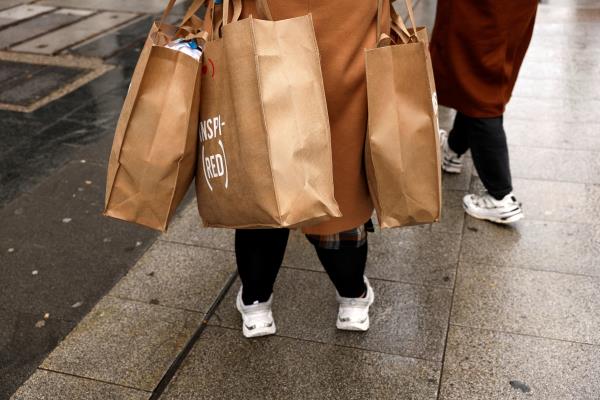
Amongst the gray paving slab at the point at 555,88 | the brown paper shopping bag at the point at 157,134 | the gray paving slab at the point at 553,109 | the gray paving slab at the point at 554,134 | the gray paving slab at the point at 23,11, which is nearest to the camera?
the brown paper shopping bag at the point at 157,134

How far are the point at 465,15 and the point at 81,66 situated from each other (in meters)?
4.38

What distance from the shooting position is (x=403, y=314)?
3.04 m

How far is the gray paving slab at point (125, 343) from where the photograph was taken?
9.04ft

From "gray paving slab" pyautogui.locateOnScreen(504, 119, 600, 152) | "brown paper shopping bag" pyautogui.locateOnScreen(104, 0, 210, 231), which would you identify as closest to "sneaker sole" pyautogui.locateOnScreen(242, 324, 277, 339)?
"brown paper shopping bag" pyautogui.locateOnScreen(104, 0, 210, 231)

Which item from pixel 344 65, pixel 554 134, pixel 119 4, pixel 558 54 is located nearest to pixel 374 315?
pixel 344 65

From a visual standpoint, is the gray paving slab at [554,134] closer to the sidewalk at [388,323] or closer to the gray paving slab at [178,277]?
the sidewalk at [388,323]

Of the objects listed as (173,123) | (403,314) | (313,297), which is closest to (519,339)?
(403,314)

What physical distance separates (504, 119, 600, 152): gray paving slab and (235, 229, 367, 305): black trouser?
2.32 m

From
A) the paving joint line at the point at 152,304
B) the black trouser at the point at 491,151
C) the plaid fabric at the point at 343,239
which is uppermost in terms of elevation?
the plaid fabric at the point at 343,239

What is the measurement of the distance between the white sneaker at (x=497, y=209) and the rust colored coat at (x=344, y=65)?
59.9 inches

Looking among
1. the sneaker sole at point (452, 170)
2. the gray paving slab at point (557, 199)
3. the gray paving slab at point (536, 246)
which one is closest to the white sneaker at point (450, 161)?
the sneaker sole at point (452, 170)

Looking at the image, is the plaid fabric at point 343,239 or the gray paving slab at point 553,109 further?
the gray paving slab at point 553,109

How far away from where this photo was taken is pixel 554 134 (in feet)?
15.6

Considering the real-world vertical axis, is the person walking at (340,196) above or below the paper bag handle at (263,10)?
below
